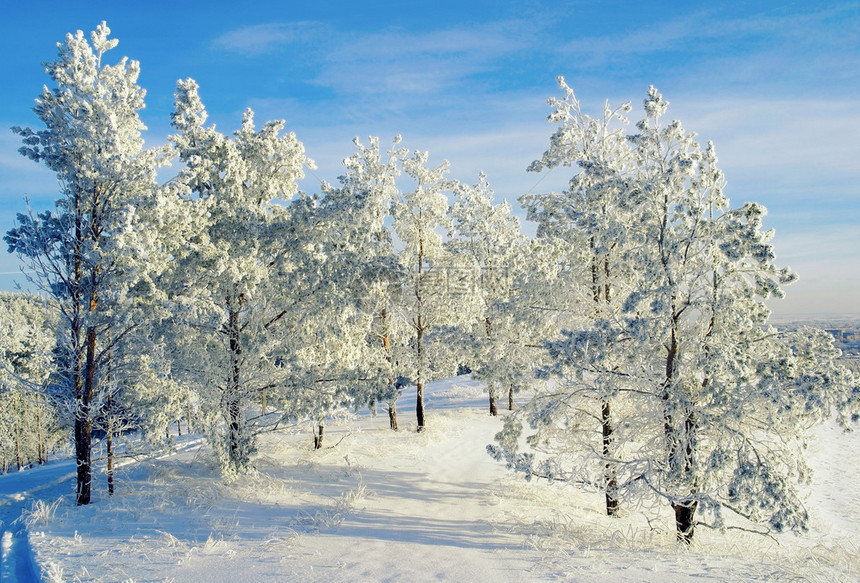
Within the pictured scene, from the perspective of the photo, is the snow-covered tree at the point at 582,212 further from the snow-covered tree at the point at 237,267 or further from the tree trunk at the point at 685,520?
the snow-covered tree at the point at 237,267

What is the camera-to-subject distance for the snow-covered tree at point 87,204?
35.2 feet

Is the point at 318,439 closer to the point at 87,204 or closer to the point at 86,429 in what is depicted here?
the point at 86,429

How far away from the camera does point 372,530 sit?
896 centimetres

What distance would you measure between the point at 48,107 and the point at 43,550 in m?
8.99

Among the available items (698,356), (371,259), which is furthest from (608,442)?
(371,259)

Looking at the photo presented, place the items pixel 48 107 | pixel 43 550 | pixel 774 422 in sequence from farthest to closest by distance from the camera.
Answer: pixel 48 107 → pixel 43 550 → pixel 774 422

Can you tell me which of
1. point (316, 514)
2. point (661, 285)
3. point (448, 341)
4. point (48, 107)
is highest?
point (48, 107)

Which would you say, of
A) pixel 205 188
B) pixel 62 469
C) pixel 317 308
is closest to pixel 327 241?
pixel 317 308

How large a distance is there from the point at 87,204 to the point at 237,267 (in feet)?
13.1

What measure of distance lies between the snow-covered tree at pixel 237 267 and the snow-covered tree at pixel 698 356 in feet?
22.5

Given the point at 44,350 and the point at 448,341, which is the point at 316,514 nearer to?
the point at 448,341

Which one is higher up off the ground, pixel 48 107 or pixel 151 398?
pixel 48 107

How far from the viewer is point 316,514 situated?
948 centimetres

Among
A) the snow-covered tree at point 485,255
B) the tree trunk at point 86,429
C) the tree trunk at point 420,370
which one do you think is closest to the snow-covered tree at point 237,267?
the tree trunk at point 86,429
